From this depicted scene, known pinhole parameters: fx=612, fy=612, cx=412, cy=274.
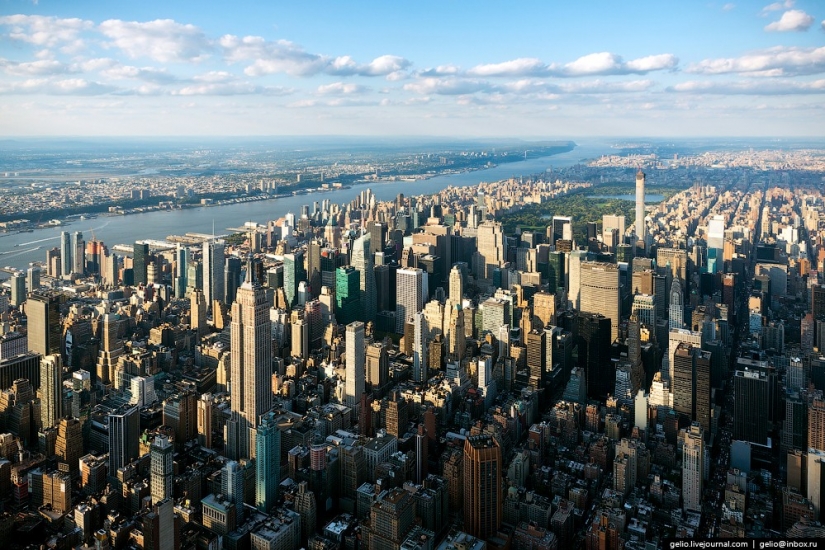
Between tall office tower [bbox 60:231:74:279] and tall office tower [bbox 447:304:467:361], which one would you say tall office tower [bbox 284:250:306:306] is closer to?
tall office tower [bbox 447:304:467:361]

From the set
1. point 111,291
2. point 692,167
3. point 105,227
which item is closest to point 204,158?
point 105,227

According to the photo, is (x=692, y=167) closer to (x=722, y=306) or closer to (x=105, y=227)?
(x=722, y=306)

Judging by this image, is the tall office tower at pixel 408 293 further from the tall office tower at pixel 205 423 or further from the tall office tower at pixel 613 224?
the tall office tower at pixel 613 224

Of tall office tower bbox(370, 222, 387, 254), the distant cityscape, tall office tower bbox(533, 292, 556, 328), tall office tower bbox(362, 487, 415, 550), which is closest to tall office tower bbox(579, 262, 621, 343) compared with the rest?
the distant cityscape

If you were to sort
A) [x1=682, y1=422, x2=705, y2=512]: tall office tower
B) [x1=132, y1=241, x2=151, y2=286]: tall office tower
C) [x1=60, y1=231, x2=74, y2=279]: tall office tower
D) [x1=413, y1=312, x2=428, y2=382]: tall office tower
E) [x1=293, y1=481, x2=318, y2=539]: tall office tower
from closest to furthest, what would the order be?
[x1=293, y1=481, x2=318, y2=539]: tall office tower < [x1=682, y1=422, x2=705, y2=512]: tall office tower < [x1=413, y1=312, x2=428, y2=382]: tall office tower < [x1=132, y1=241, x2=151, y2=286]: tall office tower < [x1=60, y1=231, x2=74, y2=279]: tall office tower

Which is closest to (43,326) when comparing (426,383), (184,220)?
(426,383)

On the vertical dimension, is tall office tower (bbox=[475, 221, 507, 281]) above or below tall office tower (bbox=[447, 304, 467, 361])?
above
